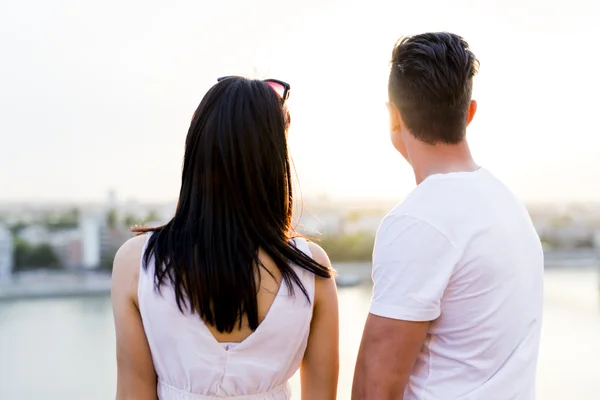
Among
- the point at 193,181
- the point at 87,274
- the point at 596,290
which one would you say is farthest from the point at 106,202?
the point at 193,181

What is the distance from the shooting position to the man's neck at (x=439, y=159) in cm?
71

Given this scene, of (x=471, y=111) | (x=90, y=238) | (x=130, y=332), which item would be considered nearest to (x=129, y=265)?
(x=130, y=332)

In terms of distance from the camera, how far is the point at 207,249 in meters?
0.71

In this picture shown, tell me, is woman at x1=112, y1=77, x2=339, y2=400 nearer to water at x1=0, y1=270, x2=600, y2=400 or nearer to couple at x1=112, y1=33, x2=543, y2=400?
couple at x1=112, y1=33, x2=543, y2=400

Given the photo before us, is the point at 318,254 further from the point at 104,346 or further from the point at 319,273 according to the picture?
the point at 104,346

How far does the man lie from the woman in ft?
0.43

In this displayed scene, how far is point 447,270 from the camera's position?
25.3 inches

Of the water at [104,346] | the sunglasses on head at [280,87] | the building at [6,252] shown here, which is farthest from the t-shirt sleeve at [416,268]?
the building at [6,252]

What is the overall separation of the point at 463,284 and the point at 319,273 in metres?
0.19

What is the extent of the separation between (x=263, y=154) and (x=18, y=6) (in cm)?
1097

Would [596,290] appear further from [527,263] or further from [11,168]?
[11,168]

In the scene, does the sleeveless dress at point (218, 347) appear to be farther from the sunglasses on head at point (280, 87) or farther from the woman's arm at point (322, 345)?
the sunglasses on head at point (280, 87)

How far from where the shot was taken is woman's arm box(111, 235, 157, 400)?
75cm

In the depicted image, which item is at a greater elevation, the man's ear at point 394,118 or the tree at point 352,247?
the man's ear at point 394,118
